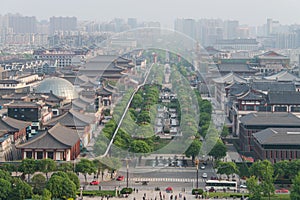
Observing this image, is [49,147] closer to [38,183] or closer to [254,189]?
[38,183]

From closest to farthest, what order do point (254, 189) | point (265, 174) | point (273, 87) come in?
1. point (254, 189)
2. point (265, 174)
3. point (273, 87)

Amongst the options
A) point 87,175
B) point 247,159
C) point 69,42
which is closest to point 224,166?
point 247,159

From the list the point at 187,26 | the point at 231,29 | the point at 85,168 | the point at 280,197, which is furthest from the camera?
the point at 231,29

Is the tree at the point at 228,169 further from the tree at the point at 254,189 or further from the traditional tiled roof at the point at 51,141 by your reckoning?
the traditional tiled roof at the point at 51,141

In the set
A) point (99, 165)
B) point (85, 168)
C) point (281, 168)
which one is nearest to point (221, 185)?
point (281, 168)

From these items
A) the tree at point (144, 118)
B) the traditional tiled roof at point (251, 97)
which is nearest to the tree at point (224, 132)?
the traditional tiled roof at point (251, 97)

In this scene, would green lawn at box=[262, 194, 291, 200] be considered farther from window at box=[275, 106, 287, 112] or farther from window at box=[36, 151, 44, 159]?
window at box=[275, 106, 287, 112]

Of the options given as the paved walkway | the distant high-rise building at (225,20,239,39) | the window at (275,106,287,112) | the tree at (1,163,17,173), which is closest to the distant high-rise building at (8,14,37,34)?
the distant high-rise building at (225,20,239,39)
